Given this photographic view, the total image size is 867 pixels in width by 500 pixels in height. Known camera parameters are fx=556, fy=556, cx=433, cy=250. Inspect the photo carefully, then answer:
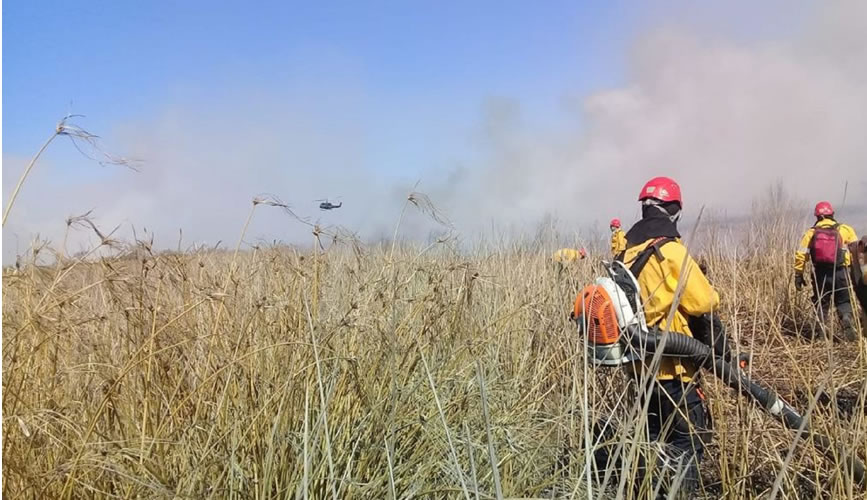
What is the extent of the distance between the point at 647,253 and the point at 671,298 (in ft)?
0.83

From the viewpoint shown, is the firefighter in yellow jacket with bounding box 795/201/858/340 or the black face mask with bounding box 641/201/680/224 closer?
the black face mask with bounding box 641/201/680/224

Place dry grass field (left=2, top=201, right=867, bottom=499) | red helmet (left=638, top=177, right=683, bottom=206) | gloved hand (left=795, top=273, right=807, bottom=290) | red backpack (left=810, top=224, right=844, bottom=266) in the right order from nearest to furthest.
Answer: dry grass field (left=2, top=201, right=867, bottom=499) < red helmet (left=638, top=177, right=683, bottom=206) < red backpack (left=810, top=224, right=844, bottom=266) < gloved hand (left=795, top=273, right=807, bottom=290)

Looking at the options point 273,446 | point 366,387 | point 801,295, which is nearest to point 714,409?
point 366,387

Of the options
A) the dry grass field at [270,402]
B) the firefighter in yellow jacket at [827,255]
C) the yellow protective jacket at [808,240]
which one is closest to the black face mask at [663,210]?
the dry grass field at [270,402]

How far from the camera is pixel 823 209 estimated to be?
584 centimetres

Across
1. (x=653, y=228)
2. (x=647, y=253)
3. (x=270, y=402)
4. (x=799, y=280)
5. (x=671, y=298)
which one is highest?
(x=653, y=228)

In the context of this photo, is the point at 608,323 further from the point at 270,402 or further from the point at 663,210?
the point at 270,402

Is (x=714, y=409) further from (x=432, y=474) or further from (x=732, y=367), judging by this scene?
(x=432, y=474)

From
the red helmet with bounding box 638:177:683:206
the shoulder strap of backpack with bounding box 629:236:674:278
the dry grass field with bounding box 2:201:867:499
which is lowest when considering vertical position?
the dry grass field with bounding box 2:201:867:499

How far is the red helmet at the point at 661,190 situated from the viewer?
2.68 m

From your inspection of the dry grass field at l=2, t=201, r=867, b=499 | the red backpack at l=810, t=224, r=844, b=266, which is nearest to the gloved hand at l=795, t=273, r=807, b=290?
the red backpack at l=810, t=224, r=844, b=266

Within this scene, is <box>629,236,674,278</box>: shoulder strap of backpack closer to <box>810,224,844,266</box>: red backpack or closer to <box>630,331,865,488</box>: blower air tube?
<box>630,331,865,488</box>: blower air tube

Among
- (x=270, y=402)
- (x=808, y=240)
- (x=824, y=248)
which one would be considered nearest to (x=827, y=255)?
(x=824, y=248)

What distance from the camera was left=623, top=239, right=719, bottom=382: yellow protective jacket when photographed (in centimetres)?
241
